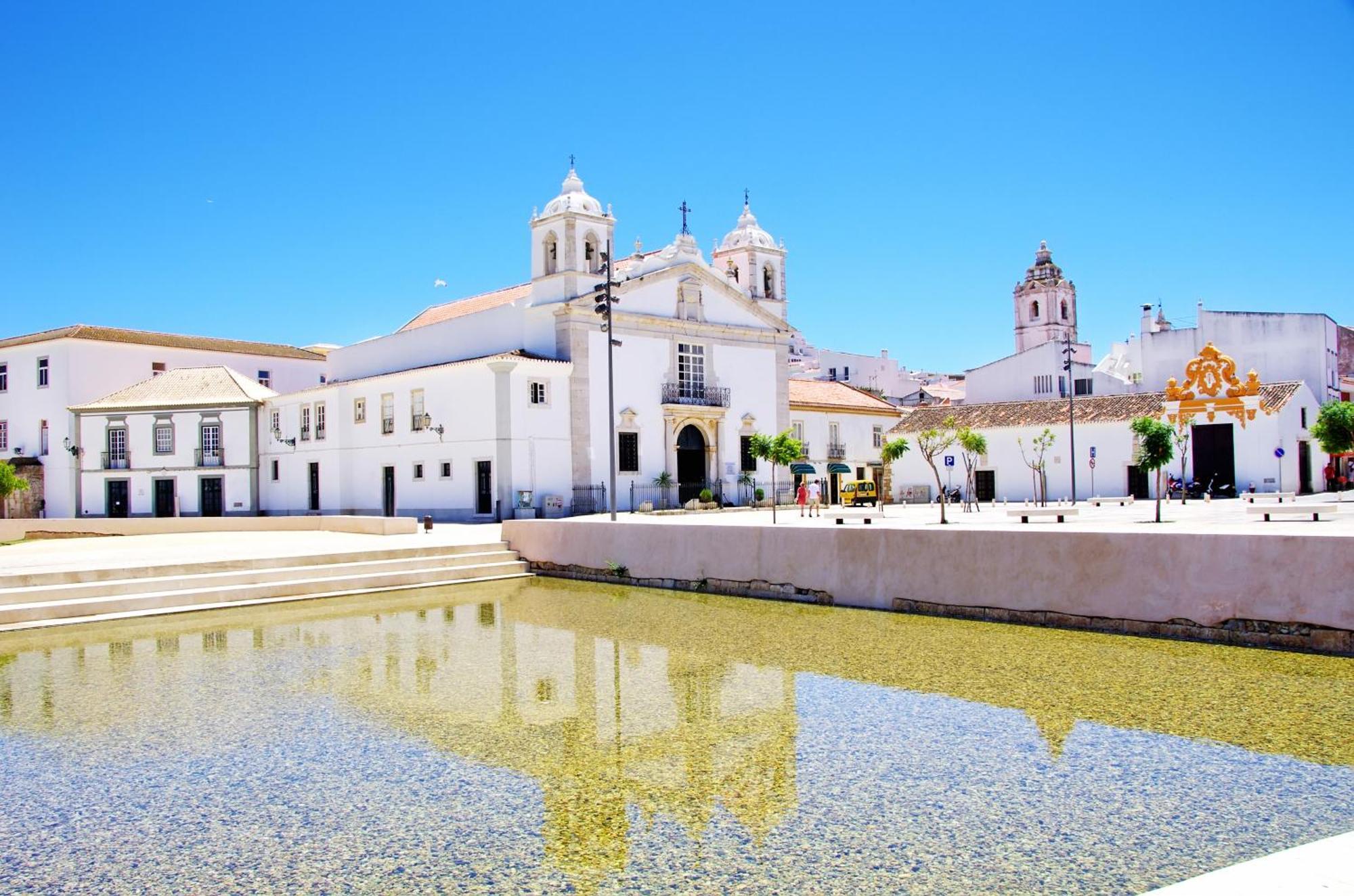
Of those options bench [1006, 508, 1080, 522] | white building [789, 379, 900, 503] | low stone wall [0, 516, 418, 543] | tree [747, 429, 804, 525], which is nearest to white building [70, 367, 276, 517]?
low stone wall [0, 516, 418, 543]

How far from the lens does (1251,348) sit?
136 feet

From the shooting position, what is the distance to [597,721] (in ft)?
22.3

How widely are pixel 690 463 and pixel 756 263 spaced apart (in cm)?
897

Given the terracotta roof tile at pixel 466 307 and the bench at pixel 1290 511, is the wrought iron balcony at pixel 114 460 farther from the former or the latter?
the bench at pixel 1290 511

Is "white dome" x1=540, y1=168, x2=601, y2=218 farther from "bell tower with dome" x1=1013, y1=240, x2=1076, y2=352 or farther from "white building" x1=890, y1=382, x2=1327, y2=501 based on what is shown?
"bell tower with dome" x1=1013, y1=240, x2=1076, y2=352

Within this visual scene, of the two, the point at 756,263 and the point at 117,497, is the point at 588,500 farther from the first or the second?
the point at 117,497

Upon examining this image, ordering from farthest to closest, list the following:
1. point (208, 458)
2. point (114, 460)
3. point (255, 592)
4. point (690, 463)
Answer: point (114, 460)
point (208, 458)
point (690, 463)
point (255, 592)

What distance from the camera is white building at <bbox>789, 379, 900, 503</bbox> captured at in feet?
134

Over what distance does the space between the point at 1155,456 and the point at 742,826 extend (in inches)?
888

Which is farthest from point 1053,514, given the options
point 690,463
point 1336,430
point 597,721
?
point 597,721

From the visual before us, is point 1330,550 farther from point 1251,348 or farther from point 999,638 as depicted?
point 1251,348

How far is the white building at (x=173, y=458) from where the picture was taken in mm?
37062

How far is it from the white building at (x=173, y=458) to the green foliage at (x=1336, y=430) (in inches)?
1382

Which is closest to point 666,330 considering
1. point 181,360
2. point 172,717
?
point 181,360
